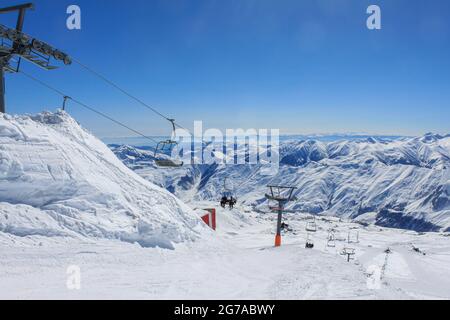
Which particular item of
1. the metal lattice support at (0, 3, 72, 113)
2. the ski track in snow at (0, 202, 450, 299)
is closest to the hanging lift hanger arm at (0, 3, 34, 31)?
the metal lattice support at (0, 3, 72, 113)

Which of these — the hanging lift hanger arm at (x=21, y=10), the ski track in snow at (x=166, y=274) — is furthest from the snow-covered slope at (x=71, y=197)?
the hanging lift hanger arm at (x=21, y=10)

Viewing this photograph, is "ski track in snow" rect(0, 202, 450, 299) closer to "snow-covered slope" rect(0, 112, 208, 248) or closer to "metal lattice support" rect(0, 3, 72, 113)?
"snow-covered slope" rect(0, 112, 208, 248)

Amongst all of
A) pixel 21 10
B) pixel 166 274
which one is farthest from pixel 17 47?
pixel 166 274

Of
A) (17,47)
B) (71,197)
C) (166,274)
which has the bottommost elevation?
(166,274)

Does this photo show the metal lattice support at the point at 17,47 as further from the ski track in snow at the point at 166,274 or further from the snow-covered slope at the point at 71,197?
the ski track in snow at the point at 166,274

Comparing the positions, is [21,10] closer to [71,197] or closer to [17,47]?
[17,47]

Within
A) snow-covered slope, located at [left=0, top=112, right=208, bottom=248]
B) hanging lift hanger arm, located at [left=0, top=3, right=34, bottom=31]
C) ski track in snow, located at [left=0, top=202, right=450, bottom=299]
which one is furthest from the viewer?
hanging lift hanger arm, located at [left=0, top=3, right=34, bottom=31]

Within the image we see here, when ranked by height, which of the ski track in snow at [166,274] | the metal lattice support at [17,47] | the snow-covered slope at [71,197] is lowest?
the ski track in snow at [166,274]
